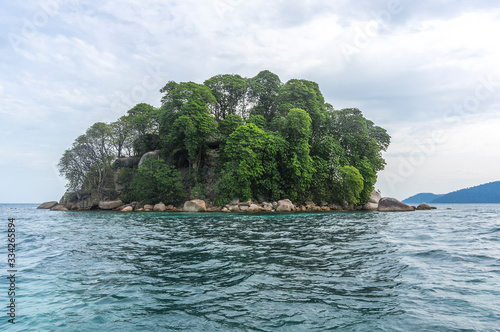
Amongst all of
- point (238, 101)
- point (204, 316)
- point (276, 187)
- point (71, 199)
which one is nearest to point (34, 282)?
point (204, 316)

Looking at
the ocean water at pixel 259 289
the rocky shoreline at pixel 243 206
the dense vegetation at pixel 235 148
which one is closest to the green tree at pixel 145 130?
the dense vegetation at pixel 235 148

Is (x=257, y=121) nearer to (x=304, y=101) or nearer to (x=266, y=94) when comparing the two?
(x=304, y=101)

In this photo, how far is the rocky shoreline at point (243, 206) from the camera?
35.7m

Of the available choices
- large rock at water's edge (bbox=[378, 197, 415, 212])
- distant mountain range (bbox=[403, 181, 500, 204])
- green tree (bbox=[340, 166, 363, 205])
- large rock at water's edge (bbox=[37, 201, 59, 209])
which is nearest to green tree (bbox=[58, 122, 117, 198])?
large rock at water's edge (bbox=[37, 201, 59, 209])

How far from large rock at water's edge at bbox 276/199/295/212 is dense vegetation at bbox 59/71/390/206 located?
2131 mm

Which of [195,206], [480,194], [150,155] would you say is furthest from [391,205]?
[480,194]

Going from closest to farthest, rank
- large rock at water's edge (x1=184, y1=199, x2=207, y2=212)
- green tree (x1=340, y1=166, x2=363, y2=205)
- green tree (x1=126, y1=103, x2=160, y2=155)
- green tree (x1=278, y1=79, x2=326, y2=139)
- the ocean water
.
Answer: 1. the ocean water
2. large rock at water's edge (x1=184, y1=199, x2=207, y2=212)
3. green tree (x1=340, y1=166, x2=363, y2=205)
4. green tree (x1=278, y1=79, x2=326, y2=139)
5. green tree (x1=126, y1=103, x2=160, y2=155)

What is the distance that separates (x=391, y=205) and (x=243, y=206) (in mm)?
18807

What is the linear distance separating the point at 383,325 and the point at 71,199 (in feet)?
189

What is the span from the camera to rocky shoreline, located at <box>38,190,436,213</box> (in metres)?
35.7

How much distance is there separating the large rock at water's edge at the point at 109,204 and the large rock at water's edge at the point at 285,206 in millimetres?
26438

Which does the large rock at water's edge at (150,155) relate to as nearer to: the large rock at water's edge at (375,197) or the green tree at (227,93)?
the green tree at (227,93)

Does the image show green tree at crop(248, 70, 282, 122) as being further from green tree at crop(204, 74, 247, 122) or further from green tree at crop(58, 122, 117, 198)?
green tree at crop(58, 122, 117, 198)

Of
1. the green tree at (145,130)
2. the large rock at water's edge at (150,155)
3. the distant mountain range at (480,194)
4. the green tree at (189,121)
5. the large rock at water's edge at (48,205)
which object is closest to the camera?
the green tree at (189,121)
